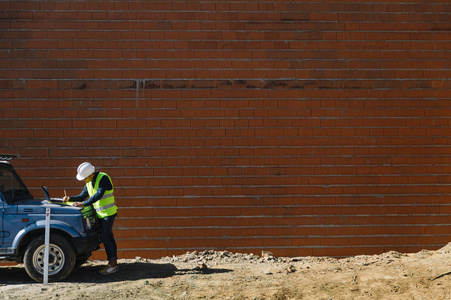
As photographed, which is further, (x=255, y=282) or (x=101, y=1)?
(x=101, y=1)

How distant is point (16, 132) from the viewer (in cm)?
986

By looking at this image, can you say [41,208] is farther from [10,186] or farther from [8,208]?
[10,186]

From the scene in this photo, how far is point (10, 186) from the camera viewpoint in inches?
327

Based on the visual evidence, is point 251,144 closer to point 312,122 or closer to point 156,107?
point 312,122

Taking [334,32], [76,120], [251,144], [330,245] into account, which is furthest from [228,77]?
[330,245]

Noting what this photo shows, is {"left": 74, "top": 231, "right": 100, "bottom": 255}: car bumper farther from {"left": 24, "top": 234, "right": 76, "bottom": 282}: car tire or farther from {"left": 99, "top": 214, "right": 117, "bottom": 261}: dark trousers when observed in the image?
{"left": 99, "top": 214, "right": 117, "bottom": 261}: dark trousers

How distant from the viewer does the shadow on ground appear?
827 centimetres

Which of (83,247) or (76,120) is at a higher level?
(76,120)

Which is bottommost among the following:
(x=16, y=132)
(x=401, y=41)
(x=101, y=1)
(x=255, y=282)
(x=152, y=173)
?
(x=255, y=282)

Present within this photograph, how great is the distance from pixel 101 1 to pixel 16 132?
10.1ft

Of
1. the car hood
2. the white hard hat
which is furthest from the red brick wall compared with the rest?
the car hood

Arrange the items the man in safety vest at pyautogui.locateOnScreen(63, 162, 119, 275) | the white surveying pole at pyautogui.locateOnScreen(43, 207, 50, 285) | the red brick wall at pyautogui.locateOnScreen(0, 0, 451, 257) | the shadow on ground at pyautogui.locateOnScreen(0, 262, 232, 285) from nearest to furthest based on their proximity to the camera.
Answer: the white surveying pole at pyautogui.locateOnScreen(43, 207, 50, 285)
the shadow on ground at pyautogui.locateOnScreen(0, 262, 232, 285)
the man in safety vest at pyautogui.locateOnScreen(63, 162, 119, 275)
the red brick wall at pyautogui.locateOnScreen(0, 0, 451, 257)

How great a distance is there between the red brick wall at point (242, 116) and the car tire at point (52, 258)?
6.42ft

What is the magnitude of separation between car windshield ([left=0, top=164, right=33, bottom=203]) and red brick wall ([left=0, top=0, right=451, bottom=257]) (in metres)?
1.32
